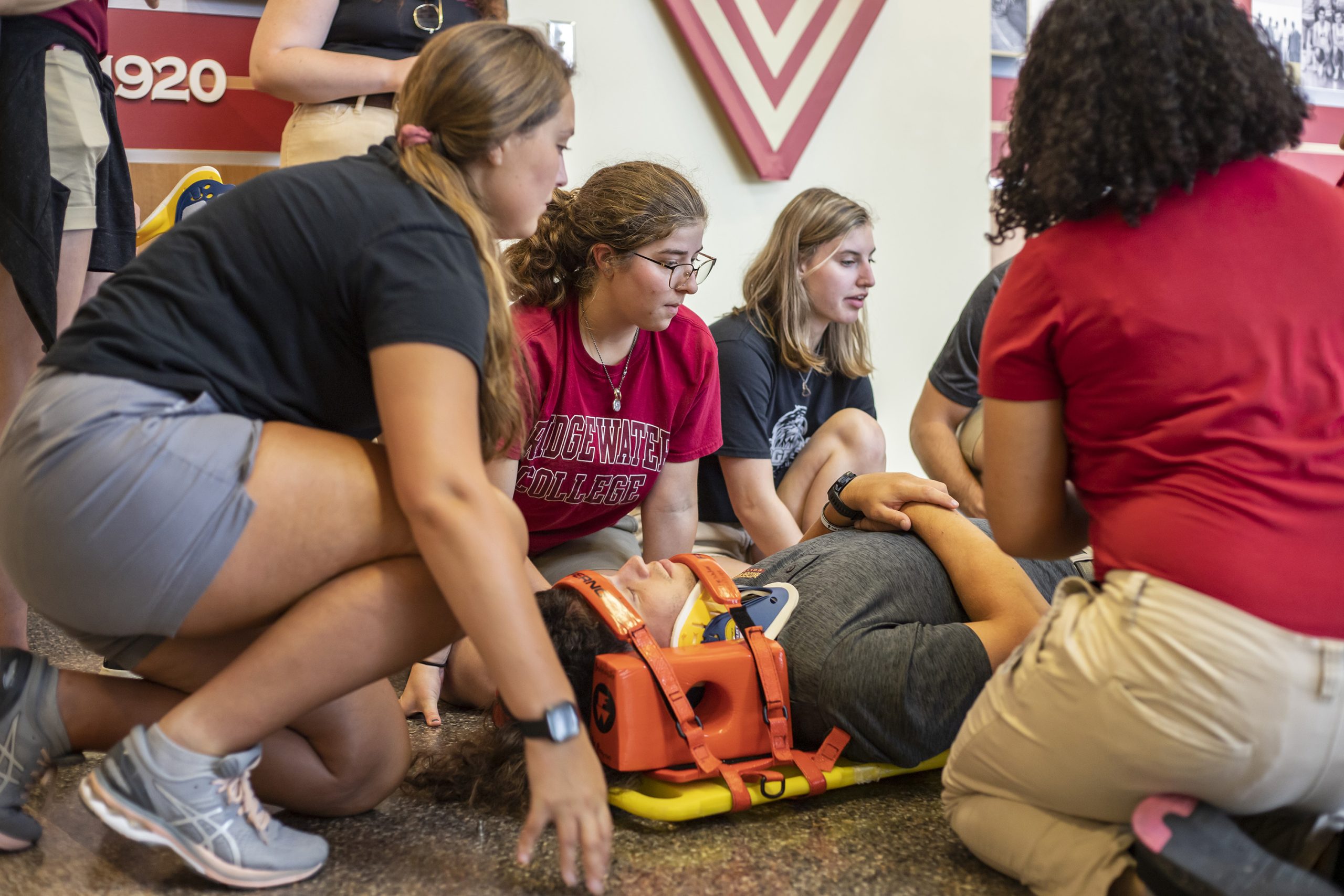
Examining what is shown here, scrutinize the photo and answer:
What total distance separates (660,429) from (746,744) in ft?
2.56

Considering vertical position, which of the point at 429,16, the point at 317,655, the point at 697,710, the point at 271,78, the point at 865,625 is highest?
the point at 429,16

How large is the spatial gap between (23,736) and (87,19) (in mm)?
1125

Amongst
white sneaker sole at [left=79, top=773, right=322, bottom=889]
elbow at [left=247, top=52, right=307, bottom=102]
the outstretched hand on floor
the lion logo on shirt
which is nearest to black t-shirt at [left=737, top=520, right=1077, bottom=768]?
the outstretched hand on floor

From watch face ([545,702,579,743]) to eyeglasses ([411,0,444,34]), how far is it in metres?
1.45

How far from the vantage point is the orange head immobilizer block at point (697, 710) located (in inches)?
50.4

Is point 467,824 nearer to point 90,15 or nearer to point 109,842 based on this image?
point 109,842

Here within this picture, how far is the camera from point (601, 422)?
1.94 metres

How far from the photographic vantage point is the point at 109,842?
47.2 inches

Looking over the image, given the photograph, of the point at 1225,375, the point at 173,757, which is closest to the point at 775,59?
the point at 1225,375

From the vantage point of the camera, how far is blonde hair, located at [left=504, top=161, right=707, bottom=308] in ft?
6.21

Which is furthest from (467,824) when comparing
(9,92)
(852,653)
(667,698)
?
(9,92)

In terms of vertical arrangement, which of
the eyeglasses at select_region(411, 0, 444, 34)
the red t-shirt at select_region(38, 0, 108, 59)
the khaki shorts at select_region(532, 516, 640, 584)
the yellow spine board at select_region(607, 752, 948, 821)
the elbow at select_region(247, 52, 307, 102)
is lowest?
the yellow spine board at select_region(607, 752, 948, 821)

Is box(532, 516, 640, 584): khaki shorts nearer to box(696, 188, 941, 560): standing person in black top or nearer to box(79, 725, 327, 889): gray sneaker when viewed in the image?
box(696, 188, 941, 560): standing person in black top

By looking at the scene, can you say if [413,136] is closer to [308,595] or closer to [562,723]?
[308,595]
